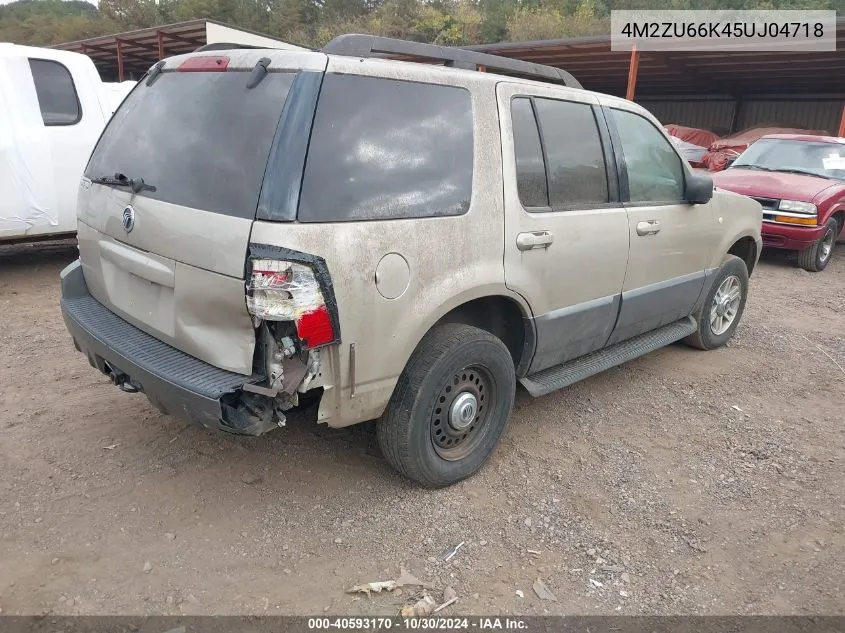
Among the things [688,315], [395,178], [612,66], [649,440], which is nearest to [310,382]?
[395,178]

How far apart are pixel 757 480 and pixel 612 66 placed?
15569mm

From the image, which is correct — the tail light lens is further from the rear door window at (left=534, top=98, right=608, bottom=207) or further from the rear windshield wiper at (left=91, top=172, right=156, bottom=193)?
the rear door window at (left=534, top=98, right=608, bottom=207)

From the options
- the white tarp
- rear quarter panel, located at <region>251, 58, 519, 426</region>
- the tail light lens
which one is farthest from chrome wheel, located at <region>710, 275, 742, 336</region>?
the white tarp

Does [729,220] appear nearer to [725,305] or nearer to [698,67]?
[725,305]

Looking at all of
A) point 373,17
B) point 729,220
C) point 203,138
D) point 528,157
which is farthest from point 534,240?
point 373,17

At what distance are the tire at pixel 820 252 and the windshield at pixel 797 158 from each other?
0.78 meters

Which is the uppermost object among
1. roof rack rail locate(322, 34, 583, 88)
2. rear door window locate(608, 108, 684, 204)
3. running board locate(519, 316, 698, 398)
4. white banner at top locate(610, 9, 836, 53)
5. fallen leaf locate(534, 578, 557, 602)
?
white banner at top locate(610, 9, 836, 53)

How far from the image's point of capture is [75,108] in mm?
6605

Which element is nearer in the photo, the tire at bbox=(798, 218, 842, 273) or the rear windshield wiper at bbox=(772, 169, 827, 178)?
the tire at bbox=(798, 218, 842, 273)

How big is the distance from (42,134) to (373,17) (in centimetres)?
4291

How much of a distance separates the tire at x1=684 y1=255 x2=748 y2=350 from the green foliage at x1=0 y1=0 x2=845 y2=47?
28992 millimetres

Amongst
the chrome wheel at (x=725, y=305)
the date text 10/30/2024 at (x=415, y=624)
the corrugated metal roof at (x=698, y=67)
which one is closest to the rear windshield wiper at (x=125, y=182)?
the date text 10/30/2024 at (x=415, y=624)

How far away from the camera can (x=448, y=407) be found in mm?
3092

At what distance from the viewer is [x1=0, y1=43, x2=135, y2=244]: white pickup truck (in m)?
6.16
